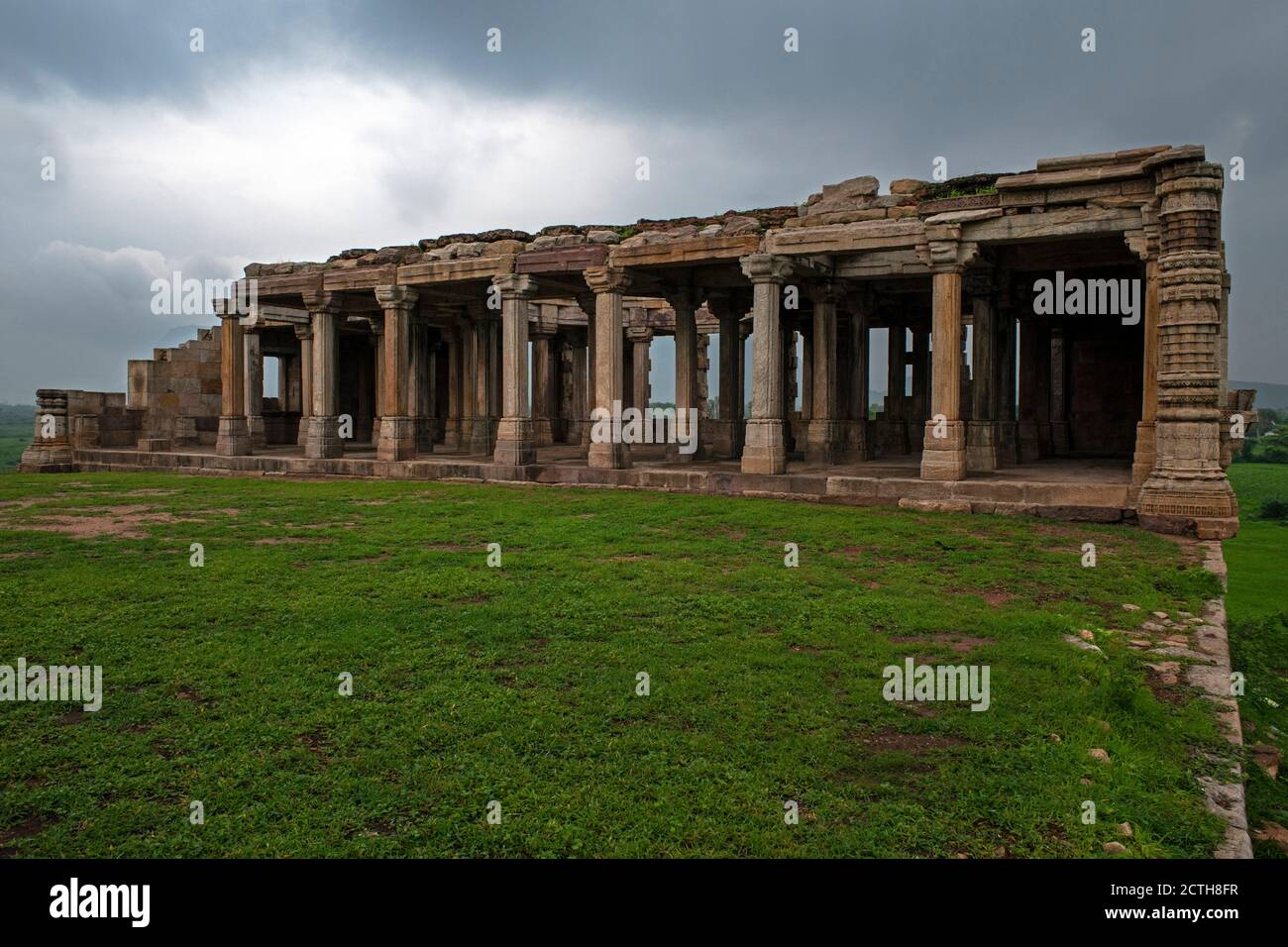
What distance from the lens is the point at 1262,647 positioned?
11086mm

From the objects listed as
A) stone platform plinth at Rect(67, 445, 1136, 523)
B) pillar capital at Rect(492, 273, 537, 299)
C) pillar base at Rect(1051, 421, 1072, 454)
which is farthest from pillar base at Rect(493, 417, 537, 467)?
pillar base at Rect(1051, 421, 1072, 454)

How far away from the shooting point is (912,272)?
66.9 ft

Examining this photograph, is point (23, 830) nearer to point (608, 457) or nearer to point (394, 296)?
point (608, 457)

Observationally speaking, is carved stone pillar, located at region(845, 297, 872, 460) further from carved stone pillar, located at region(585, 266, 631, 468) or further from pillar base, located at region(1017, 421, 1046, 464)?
carved stone pillar, located at region(585, 266, 631, 468)

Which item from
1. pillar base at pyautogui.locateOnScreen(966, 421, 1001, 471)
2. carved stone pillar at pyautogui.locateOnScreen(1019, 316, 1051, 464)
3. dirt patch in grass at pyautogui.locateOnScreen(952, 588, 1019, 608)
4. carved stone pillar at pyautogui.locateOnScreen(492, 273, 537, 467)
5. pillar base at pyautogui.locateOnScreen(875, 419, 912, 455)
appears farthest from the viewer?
pillar base at pyautogui.locateOnScreen(875, 419, 912, 455)

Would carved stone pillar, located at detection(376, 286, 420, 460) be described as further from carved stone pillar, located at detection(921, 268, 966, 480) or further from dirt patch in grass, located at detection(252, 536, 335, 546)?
carved stone pillar, located at detection(921, 268, 966, 480)

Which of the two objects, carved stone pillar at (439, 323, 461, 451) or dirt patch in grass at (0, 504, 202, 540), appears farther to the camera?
carved stone pillar at (439, 323, 461, 451)

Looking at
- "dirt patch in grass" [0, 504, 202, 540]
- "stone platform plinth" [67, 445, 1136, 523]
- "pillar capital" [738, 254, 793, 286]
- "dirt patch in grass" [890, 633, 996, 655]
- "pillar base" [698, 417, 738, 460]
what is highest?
"pillar capital" [738, 254, 793, 286]

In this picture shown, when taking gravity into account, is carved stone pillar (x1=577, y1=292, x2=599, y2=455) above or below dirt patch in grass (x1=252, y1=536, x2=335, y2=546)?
above

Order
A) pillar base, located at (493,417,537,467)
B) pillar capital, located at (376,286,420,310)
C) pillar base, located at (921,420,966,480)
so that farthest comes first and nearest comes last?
pillar capital, located at (376,286,420,310) < pillar base, located at (493,417,537,467) < pillar base, located at (921,420,966,480)

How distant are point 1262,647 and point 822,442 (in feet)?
39.4

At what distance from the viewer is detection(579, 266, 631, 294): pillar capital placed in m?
20.9
